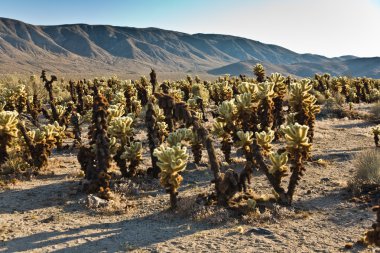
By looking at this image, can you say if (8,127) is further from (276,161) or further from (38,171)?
(276,161)

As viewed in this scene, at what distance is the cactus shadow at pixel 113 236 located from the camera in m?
8.10

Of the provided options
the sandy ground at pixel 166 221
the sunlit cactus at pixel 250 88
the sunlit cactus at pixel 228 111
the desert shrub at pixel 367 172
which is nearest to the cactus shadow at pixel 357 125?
the sandy ground at pixel 166 221

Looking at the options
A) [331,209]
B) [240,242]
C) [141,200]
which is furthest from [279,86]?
[240,242]

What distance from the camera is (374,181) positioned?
438 inches

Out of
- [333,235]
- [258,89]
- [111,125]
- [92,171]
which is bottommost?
[333,235]

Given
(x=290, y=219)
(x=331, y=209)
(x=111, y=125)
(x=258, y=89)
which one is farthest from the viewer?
(x=258, y=89)

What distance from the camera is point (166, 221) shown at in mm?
9500

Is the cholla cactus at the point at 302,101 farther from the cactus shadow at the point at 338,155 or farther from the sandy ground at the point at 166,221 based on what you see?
the sandy ground at the point at 166,221

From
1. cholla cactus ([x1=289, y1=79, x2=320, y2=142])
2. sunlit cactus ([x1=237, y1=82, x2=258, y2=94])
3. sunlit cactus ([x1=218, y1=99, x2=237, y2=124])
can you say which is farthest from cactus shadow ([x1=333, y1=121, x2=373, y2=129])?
sunlit cactus ([x1=218, y1=99, x2=237, y2=124])

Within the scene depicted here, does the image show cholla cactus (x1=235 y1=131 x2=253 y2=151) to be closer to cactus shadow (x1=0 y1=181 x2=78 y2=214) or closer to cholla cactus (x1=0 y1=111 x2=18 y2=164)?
cactus shadow (x1=0 y1=181 x2=78 y2=214)

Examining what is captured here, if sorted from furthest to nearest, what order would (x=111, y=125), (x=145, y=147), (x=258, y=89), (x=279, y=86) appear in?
(x=145, y=147), (x=279, y=86), (x=258, y=89), (x=111, y=125)

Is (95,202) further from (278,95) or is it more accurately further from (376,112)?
(376,112)

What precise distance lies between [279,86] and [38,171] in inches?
384

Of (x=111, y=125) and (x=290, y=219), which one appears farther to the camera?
(x=111, y=125)
